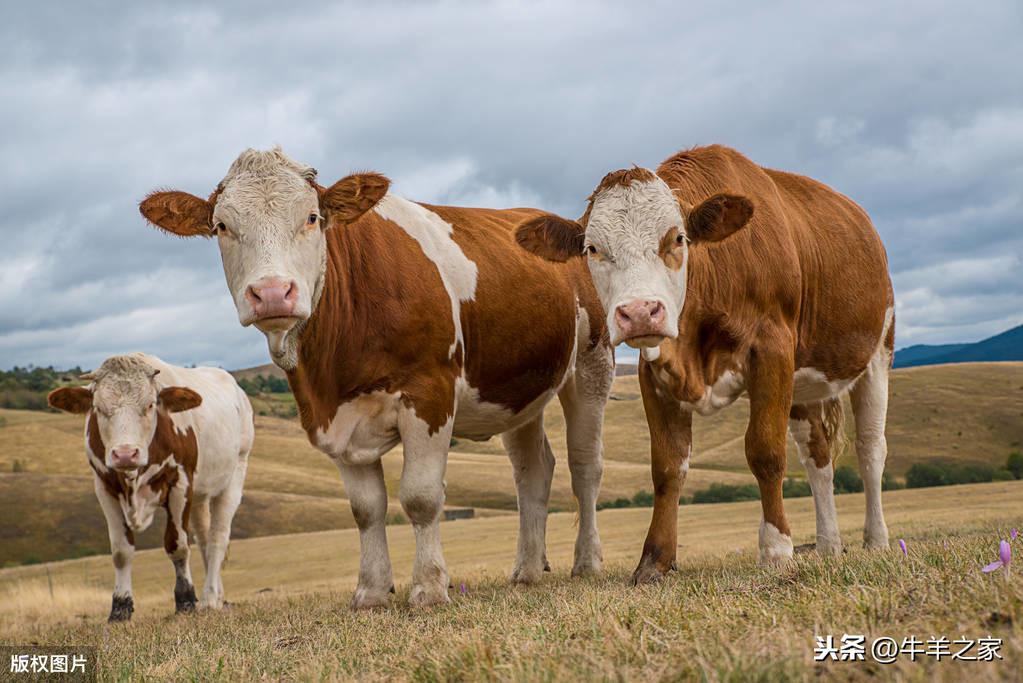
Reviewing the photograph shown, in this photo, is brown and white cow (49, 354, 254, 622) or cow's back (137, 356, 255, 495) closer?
brown and white cow (49, 354, 254, 622)

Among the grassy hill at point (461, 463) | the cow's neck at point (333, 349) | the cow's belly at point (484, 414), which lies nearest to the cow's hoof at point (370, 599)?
the cow's neck at point (333, 349)

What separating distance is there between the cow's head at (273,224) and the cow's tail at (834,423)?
5.43 meters

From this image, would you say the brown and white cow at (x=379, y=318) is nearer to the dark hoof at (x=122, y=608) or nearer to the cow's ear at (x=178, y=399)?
the cow's ear at (x=178, y=399)

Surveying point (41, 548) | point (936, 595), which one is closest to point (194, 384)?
point (936, 595)

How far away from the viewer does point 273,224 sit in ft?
22.8

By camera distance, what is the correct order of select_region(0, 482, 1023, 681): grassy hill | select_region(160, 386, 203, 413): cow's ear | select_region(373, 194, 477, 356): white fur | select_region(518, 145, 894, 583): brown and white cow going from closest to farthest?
select_region(0, 482, 1023, 681): grassy hill
select_region(518, 145, 894, 583): brown and white cow
select_region(373, 194, 477, 356): white fur
select_region(160, 386, 203, 413): cow's ear

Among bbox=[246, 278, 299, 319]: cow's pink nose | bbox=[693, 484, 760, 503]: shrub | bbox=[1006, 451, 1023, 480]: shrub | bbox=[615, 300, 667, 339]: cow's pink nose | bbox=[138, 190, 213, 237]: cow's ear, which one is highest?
bbox=[138, 190, 213, 237]: cow's ear

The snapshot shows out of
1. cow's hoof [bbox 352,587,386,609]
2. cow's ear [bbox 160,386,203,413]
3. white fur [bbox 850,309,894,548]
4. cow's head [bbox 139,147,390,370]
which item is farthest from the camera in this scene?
cow's ear [bbox 160,386,203,413]

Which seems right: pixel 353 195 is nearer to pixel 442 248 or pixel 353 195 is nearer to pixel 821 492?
pixel 442 248

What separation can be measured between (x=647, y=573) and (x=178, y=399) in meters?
6.75

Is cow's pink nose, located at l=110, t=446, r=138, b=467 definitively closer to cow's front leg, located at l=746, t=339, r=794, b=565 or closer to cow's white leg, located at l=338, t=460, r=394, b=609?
cow's white leg, located at l=338, t=460, r=394, b=609

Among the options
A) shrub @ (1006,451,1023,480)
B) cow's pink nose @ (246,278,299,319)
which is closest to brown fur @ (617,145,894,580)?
cow's pink nose @ (246,278,299,319)

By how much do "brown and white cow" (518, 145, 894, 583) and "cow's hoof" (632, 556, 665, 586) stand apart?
0.01 m

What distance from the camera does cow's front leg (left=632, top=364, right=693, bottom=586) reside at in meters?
7.65
